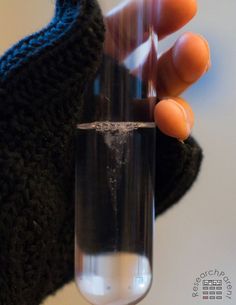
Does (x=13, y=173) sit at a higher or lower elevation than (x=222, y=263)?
higher

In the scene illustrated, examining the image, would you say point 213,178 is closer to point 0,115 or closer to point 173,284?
point 173,284

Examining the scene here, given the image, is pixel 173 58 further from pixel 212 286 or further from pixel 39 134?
pixel 212 286

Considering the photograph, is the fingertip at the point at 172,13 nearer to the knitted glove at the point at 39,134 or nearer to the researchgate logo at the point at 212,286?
the knitted glove at the point at 39,134

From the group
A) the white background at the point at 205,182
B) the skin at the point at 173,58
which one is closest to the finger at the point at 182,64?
the skin at the point at 173,58

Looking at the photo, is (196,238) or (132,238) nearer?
(132,238)

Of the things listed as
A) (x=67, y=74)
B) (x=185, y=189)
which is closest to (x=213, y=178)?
(x=185, y=189)

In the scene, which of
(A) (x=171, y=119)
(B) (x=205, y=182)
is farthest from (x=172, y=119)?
(B) (x=205, y=182)

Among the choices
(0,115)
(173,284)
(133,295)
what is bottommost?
(173,284)
